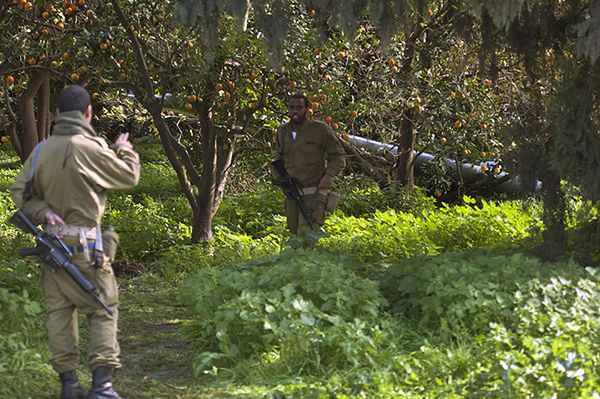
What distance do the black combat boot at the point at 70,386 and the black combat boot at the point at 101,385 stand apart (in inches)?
4.3

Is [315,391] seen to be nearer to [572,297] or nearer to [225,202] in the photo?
[572,297]

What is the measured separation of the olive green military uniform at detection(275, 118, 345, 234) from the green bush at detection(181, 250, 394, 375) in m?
2.93

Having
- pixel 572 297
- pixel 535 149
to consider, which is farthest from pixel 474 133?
pixel 572 297

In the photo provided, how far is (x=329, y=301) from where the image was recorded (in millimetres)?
7570

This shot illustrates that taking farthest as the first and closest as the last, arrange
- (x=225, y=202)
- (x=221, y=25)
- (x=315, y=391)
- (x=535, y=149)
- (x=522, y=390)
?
(x=225, y=202)
(x=221, y=25)
(x=535, y=149)
(x=315, y=391)
(x=522, y=390)

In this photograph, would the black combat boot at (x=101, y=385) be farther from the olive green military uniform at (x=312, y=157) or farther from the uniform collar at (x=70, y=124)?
the olive green military uniform at (x=312, y=157)

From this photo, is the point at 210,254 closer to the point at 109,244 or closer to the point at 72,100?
the point at 109,244

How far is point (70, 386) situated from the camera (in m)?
6.41

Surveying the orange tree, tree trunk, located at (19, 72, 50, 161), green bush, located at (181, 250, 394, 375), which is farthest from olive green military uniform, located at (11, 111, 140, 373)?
tree trunk, located at (19, 72, 50, 161)

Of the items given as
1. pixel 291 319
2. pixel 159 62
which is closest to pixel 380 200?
pixel 159 62

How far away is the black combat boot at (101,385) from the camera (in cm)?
632

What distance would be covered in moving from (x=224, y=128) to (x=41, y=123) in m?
3.41

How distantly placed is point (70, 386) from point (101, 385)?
0.21 metres

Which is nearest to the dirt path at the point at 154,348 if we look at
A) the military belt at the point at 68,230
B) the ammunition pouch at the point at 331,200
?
the military belt at the point at 68,230
